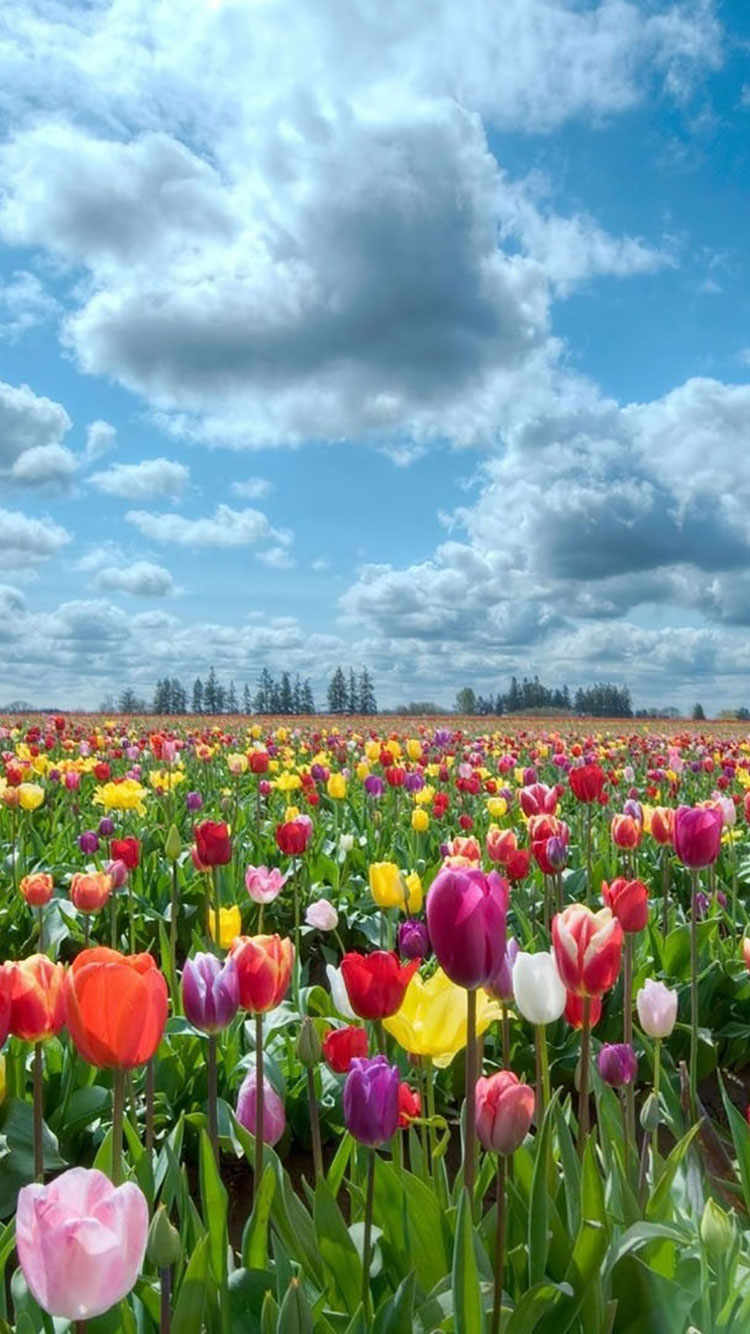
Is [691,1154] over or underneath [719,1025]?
over

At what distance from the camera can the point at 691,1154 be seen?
2.31 meters

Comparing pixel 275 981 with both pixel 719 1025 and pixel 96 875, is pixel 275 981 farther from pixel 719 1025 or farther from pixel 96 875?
pixel 719 1025

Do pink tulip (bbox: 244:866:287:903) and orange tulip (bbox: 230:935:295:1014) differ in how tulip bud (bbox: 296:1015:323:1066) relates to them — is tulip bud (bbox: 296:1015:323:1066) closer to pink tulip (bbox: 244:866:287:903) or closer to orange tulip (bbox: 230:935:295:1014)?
orange tulip (bbox: 230:935:295:1014)

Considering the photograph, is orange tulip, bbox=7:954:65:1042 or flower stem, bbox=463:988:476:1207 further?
orange tulip, bbox=7:954:65:1042

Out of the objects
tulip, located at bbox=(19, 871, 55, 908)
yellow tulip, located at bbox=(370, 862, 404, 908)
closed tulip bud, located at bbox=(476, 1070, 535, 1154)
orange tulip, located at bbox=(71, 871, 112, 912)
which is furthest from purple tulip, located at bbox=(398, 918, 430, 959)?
tulip, located at bbox=(19, 871, 55, 908)

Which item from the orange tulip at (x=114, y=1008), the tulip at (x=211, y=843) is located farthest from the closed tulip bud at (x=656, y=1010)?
the tulip at (x=211, y=843)

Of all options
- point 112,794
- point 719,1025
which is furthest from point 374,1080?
point 112,794

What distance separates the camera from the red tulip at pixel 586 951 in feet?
6.00

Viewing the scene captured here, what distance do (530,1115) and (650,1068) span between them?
252cm

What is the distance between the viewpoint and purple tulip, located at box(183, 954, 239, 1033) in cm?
181

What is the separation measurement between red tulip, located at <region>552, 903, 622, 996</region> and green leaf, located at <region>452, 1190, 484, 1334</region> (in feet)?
1.52

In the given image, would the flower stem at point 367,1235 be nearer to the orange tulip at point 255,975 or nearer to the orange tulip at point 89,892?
the orange tulip at point 255,975

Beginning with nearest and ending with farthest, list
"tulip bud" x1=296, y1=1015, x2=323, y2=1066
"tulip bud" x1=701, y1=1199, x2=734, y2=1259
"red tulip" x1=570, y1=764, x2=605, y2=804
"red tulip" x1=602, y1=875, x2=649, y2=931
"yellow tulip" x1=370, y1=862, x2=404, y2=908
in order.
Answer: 1. "tulip bud" x1=701, y1=1199, x2=734, y2=1259
2. "tulip bud" x1=296, y1=1015, x2=323, y2=1066
3. "red tulip" x1=602, y1=875, x2=649, y2=931
4. "yellow tulip" x1=370, y1=862, x2=404, y2=908
5. "red tulip" x1=570, y1=764, x2=605, y2=804

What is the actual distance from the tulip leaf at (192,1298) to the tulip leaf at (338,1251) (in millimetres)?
260
